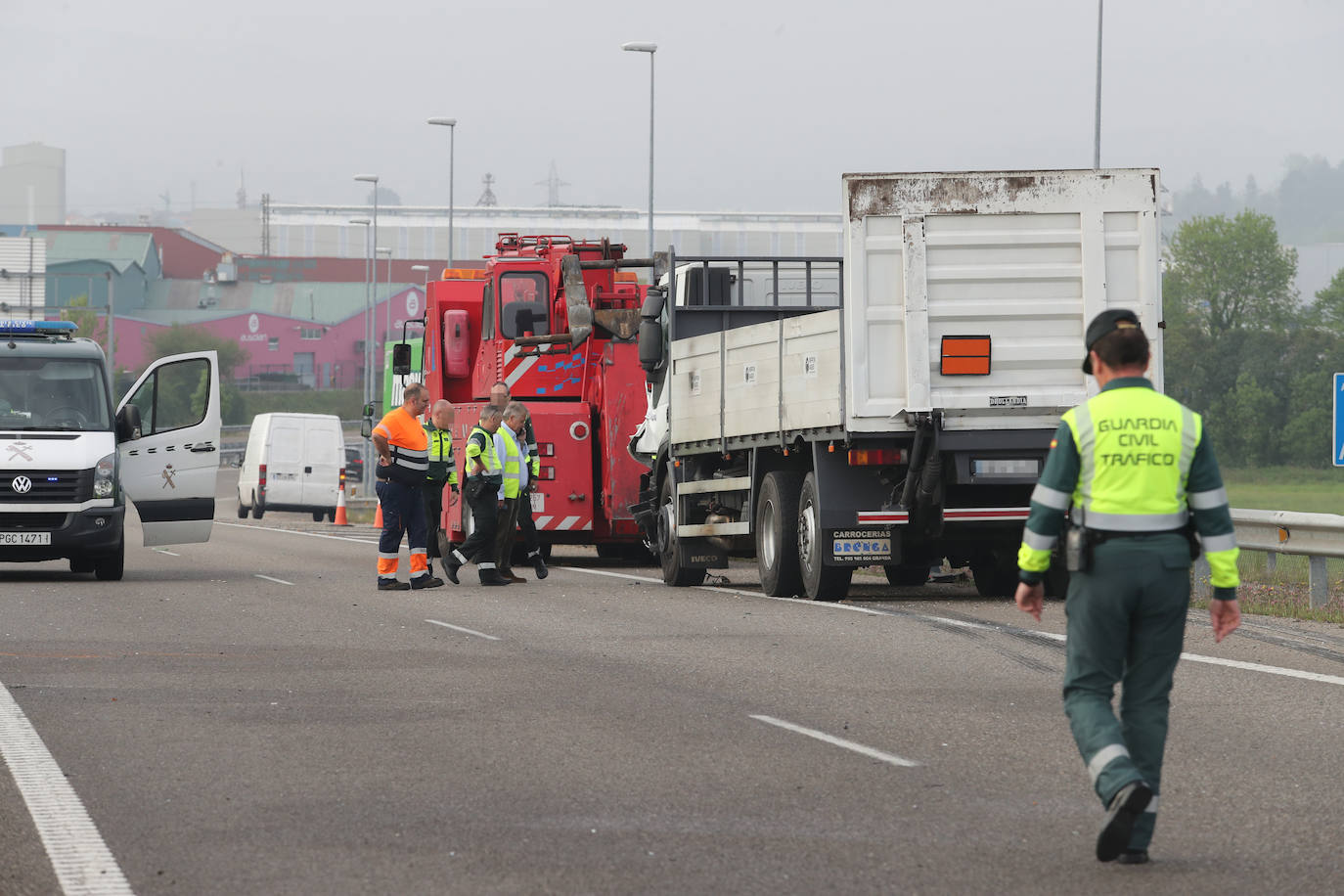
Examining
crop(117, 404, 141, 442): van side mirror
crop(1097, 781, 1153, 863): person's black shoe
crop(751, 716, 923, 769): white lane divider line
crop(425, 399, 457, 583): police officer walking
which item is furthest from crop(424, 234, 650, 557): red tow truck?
crop(1097, 781, 1153, 863): person's black shoe

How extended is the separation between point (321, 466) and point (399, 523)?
2646cm

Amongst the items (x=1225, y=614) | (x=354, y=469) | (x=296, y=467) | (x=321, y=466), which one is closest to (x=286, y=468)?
(x=296, y=467)

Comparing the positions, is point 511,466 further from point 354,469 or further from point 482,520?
point 354,469

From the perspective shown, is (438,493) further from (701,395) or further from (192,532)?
(701,395)

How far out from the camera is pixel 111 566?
20.0 metres

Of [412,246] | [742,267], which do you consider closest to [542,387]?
[742,267]

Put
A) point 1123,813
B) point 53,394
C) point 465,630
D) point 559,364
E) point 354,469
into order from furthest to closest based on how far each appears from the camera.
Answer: point 354,469, point 559,364, point 53,394, point 465,630, point 1123,813

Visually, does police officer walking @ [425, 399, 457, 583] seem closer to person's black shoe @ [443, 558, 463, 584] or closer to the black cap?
person's black shoe @ [443, 558, 463, 584]

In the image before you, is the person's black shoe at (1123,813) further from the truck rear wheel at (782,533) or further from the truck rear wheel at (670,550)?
the truck rear wheel at (670,550)

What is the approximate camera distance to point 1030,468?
609 inches

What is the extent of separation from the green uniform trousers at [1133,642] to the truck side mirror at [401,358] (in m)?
21.4

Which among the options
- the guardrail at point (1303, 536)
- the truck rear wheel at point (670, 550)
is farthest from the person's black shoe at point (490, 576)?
the guardrail at point (1303, 536)

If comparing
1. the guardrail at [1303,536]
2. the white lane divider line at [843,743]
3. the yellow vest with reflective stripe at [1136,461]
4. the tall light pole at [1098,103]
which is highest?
the tall light pole at [1098,103]

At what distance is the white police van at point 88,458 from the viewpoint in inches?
757
